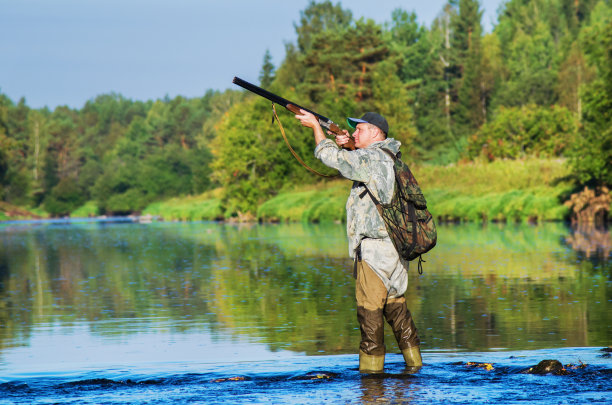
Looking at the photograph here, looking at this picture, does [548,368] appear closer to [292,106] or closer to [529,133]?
[292,106]

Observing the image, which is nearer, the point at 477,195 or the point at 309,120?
the point at 309,120

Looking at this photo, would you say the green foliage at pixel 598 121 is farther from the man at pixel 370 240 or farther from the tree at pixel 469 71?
the tree at pixel 469 71

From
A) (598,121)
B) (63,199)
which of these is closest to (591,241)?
(598,121)

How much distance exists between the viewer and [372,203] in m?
8.29

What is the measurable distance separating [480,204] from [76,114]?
527ft

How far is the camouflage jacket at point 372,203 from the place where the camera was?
8.17 meters

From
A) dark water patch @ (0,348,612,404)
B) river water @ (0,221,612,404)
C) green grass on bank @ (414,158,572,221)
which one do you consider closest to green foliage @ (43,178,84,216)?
green grass on bank @ (414,158,572,221)

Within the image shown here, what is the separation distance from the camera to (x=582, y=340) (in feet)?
33.4

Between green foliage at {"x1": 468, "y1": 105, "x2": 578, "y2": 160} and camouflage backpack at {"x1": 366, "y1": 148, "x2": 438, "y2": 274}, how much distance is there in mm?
57837

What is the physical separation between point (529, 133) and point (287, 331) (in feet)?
187

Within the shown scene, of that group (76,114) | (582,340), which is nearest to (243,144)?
(582,340)

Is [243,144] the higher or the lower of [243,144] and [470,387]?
the higher

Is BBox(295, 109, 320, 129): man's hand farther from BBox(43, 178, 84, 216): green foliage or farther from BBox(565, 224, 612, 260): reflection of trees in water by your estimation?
BBox(43, 178, 84, 216): green foliage

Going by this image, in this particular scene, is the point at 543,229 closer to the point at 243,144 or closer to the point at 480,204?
the point at 480,204
